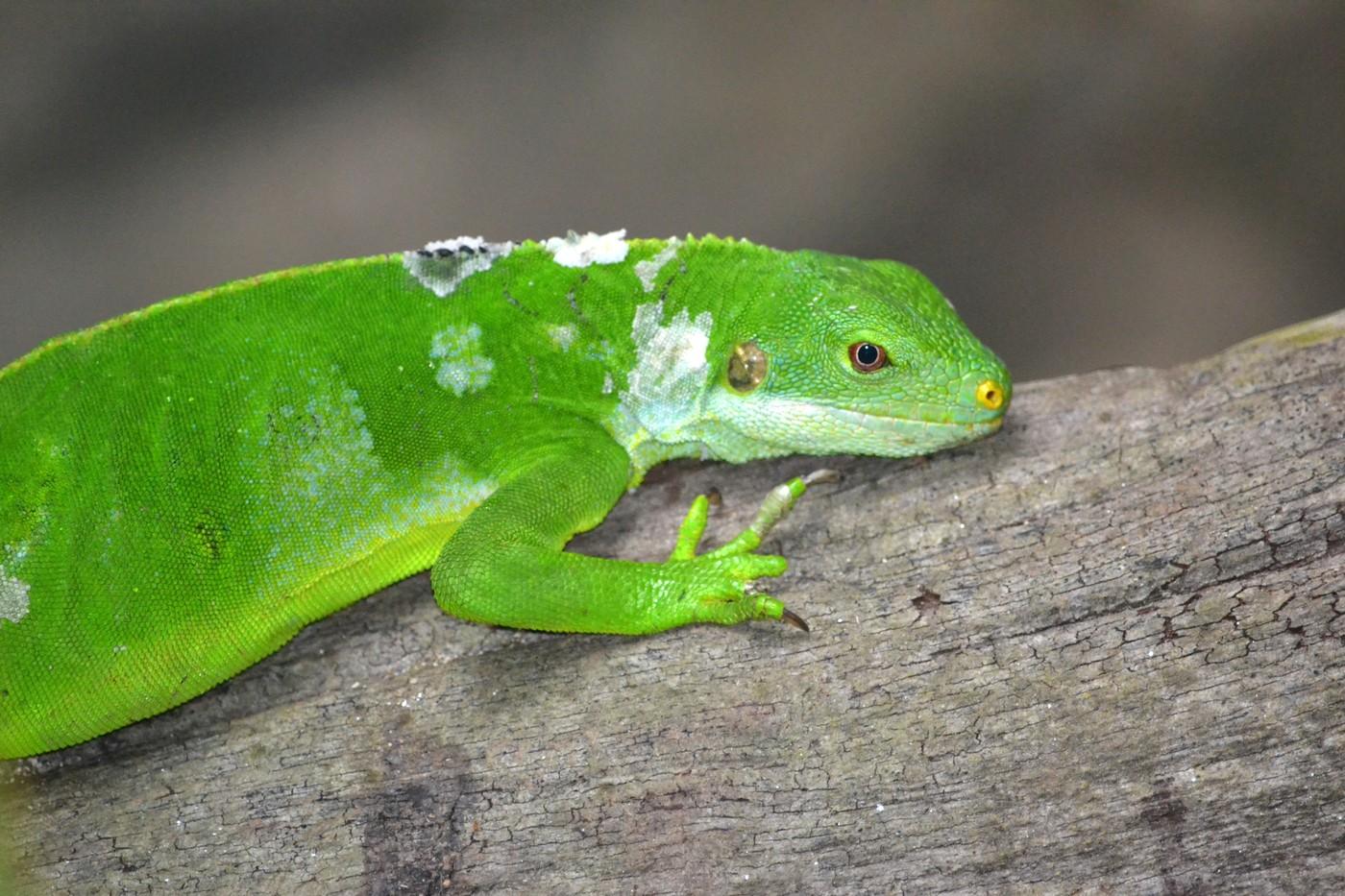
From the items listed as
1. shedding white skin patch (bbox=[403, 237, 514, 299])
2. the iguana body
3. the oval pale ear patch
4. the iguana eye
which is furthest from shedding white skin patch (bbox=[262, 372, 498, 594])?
the iguana eye

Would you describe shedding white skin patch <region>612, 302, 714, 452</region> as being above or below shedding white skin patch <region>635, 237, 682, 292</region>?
below

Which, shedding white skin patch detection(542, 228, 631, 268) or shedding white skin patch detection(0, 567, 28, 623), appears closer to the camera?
shedding white skin patch detection(0, 567, 28, 623)

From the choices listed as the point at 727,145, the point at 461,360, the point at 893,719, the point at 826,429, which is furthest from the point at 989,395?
the point at 727,145

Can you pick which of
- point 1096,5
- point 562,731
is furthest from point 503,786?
point 1096,5

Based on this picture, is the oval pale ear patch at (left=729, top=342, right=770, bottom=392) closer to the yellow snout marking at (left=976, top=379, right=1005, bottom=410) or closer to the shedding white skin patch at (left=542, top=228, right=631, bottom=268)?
the shedding white skin patch at (left=542, top=228, right=631, bottom=268)

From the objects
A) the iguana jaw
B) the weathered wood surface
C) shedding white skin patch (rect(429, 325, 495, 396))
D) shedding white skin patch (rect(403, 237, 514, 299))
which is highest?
shedding white skin patch (rect(403, 237, 514, 299))

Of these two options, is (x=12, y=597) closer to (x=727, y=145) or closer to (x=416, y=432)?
(x=416, y=432)

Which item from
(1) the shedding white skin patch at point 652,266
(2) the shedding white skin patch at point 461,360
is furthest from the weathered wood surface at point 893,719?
(1) the shedding white skin patch at point 652,266

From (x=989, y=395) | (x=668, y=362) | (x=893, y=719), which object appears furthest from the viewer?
(x=668, y=362)
